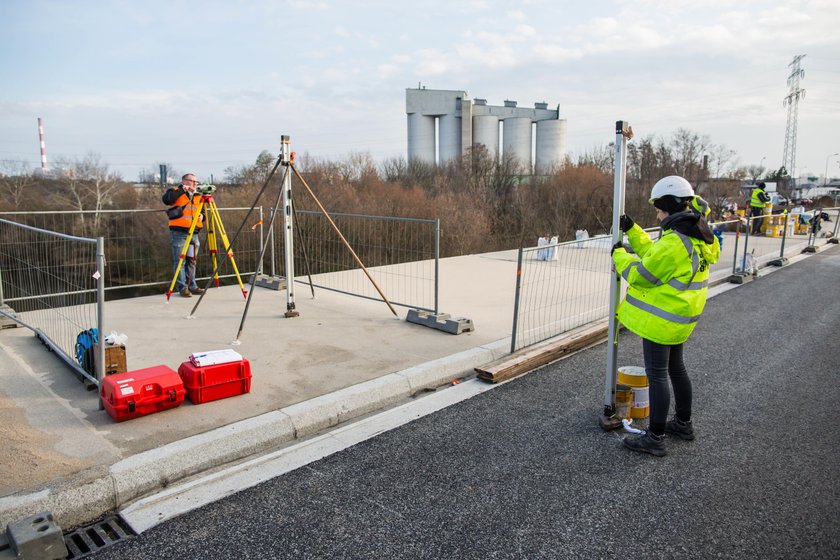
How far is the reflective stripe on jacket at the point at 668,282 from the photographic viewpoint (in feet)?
13.0

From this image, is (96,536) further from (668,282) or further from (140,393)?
(668,282)

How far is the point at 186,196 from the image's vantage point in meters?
9.11

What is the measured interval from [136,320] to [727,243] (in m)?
16.1

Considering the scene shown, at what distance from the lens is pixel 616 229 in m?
4.46

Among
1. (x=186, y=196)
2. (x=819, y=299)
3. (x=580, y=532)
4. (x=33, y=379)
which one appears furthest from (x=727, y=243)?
(x=33, y=379)

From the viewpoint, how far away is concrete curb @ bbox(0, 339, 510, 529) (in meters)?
3.44

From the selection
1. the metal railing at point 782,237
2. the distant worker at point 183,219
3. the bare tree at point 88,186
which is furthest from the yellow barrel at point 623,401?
the bare tree at point 88,186

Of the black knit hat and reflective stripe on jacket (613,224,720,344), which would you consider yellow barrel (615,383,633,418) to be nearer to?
reflective stripe on jacket (613,224,720,344)

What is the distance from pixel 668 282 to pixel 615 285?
2.27ft

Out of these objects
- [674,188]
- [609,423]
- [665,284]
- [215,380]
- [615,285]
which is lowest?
[609,423]

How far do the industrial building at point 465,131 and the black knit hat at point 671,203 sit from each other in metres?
44.3

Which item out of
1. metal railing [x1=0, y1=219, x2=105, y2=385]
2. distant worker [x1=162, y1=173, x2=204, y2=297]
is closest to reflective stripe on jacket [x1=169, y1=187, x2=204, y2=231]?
distant worker [x1=162, y1=173, x2=204, y2=297]

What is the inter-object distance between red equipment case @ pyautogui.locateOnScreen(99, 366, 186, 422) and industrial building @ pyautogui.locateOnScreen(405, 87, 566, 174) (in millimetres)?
44466

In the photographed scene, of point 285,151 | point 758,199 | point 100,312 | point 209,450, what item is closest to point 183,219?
point 285,151
